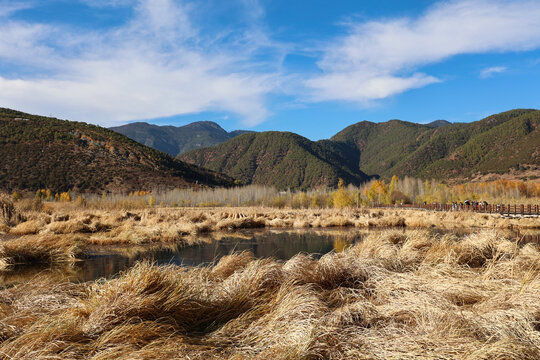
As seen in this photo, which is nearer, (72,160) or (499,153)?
(72,160)

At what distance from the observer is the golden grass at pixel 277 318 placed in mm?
2973

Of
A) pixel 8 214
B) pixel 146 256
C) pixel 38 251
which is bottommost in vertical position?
pixel 146 256

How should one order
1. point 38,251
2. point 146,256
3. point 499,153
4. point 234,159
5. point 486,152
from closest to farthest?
point 38,251 < point 146,256 < point 499,153 < point 486,152 < point 234,159

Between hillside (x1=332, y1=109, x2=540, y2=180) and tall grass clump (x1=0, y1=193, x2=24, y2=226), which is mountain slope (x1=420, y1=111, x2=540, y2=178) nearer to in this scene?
hillside (x1=332, y1=109, x2=540, y2=180)

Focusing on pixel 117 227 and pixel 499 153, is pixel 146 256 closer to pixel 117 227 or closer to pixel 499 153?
pixel 117 227

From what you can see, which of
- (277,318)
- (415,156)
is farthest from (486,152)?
(277,318)

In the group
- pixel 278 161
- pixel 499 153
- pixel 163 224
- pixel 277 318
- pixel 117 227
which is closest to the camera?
pixel 277 318

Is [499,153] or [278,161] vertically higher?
[278,161]

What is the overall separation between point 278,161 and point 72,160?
96.9 m

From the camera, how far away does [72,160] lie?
65062mm

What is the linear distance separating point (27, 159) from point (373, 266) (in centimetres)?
6855

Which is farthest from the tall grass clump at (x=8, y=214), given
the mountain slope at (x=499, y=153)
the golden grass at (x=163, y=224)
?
the mountain slope at (x=499, y=153)

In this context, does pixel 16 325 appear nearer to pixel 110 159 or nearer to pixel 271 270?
pixel 271 270

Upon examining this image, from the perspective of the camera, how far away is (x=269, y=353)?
296cm
